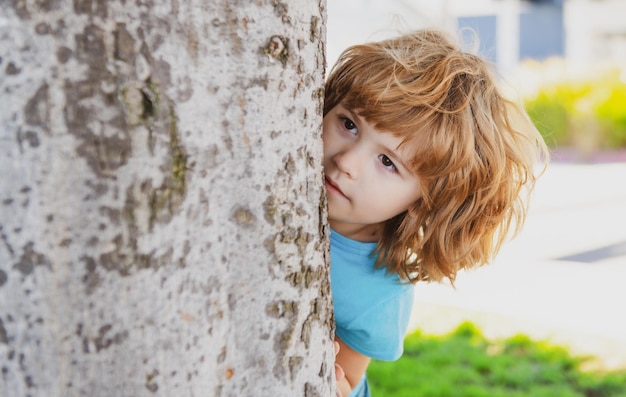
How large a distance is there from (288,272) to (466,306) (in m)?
4.44

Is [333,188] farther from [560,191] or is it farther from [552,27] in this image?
[552,27]

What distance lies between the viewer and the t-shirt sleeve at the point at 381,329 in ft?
6.68

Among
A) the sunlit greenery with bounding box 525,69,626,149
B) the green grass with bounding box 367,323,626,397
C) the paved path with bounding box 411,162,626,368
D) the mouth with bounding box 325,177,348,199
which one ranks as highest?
the mouth with bounding box 325,177,348,199

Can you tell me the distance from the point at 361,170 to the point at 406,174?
14 centimetres

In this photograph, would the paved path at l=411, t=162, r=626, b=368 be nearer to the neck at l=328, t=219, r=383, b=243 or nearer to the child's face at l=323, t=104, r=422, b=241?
the neck at l=328, t=219, r=383, b=243

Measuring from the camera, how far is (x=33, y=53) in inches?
38.3

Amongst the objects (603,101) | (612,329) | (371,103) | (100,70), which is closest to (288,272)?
(100,70)

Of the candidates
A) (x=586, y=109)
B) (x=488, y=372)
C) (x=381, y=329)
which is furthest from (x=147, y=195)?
(x=586, y=109)

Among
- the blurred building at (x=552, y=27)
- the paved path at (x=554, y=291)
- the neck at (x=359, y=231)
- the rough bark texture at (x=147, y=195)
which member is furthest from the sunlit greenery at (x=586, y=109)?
the rough bark texture at (x=147, y=195)

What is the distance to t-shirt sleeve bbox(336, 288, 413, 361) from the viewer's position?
6.68 ft

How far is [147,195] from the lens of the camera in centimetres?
106

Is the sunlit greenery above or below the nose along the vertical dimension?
below

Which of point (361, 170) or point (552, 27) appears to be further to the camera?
point (552, 27)

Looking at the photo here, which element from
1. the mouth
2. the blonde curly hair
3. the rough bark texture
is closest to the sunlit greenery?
the blonde curly hair
